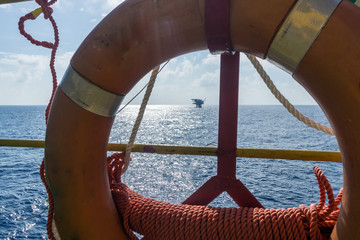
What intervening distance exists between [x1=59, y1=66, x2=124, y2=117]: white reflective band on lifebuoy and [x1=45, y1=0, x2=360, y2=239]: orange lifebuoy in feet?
0.04

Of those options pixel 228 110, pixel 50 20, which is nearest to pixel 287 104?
pixel 228 110

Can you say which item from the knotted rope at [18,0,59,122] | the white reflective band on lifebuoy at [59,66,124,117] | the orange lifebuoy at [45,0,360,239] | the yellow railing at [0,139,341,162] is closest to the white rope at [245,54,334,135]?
the yellow railing at [0,139,341,162]

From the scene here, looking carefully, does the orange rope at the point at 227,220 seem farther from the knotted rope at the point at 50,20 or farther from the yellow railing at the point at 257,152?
the knotted rope at the point at 50,20

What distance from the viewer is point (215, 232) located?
1.07 meters

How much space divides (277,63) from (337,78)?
0.21 meters

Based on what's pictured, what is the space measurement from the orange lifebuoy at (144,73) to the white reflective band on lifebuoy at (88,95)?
1cm

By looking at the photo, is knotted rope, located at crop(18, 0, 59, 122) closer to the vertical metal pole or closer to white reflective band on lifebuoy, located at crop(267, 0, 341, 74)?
the vertical metal pole

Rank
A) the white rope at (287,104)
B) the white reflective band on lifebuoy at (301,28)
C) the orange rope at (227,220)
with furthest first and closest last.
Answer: the white rope at (287,104) → the orange rope at (227,220) → the white reflective band on lifebuoy at (301,28)

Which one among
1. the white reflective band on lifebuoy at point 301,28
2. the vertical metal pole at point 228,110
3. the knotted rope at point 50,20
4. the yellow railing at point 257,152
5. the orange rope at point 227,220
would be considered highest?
the knotted rope at point 50,20

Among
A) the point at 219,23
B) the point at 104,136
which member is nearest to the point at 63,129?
the point at 104,136

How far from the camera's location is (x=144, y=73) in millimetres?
1078

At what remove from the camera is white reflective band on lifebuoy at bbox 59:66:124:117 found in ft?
3.44

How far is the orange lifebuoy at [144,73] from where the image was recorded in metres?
0.85

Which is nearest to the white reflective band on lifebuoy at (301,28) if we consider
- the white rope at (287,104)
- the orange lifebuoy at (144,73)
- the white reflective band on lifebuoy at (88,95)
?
the orange lifebuoy at (144,73)
